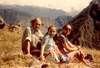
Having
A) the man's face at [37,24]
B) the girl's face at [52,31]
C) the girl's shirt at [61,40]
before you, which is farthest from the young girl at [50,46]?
the girl's shirt at [61,40]

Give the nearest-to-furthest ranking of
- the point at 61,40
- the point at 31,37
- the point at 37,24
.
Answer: the point at 37,24 < the point at 31,37 < the point at 61,40

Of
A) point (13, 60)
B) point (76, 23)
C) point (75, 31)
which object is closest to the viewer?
point (13, 60)

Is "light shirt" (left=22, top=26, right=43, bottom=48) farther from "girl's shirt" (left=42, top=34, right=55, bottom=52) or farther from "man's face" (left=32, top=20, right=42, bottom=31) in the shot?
"girl's shirt" (left=42, top=34, right=55, bottom=52)

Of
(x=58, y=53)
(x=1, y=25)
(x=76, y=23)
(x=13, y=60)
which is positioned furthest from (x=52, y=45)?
(x=76, y=23)

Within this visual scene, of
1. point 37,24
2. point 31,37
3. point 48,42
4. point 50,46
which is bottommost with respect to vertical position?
point 50,46

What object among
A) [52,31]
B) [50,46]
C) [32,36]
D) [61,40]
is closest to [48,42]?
[50,46]

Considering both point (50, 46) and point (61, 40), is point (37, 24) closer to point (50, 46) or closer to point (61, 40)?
point (50, 46)

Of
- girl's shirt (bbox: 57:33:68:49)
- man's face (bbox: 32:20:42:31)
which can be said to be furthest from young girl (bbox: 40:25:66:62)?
girl's shirt (bbox: 57:33:68:49)

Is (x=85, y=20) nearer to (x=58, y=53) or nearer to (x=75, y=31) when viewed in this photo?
(x=75, y=31)
